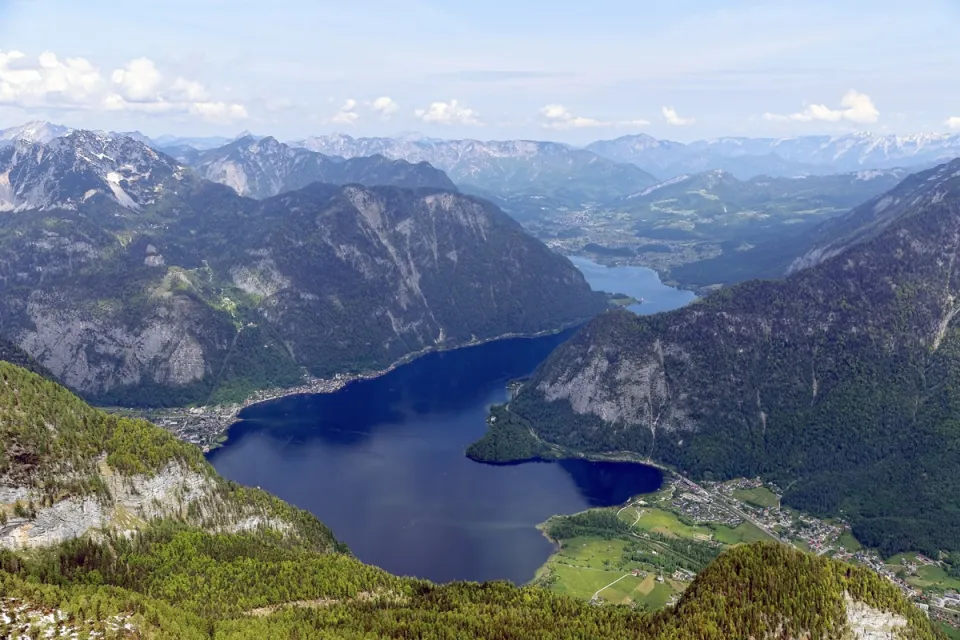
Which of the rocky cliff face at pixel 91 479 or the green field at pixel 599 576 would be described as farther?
the green field at pixel 599 576

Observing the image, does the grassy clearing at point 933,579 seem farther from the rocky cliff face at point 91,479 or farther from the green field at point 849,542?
the rocky cliff face at point 91,479

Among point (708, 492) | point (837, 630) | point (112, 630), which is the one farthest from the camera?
point (708, 492)

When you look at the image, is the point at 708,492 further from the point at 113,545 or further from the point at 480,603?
the point at 113,545

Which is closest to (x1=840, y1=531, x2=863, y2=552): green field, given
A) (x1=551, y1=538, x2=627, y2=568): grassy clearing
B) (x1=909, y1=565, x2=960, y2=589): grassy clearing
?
(x1=909, y1=565, x2=960, y2=589): grassy clearing

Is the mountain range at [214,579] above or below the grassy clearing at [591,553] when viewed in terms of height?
above

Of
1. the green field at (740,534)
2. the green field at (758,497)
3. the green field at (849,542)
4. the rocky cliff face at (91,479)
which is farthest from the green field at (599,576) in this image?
the rocky cliff face at (91,479)

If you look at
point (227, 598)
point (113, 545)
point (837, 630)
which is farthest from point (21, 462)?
point (837, 630)

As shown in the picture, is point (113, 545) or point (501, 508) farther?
point (501, 508)

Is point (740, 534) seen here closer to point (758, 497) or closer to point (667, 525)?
point (667, 525)

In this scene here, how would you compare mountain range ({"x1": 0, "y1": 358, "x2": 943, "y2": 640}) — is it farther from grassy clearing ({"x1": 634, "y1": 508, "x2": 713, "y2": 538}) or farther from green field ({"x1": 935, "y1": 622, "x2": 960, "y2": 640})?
grassy clearing ({"x1": 634, "y1": 508, "x2": 713, "y2": 538})
